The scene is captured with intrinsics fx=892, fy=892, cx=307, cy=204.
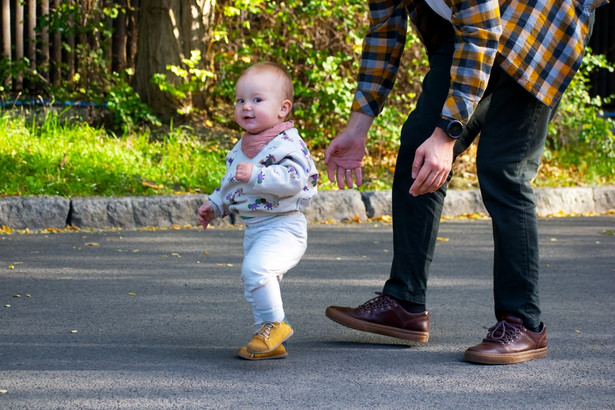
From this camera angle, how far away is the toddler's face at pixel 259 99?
117 inches

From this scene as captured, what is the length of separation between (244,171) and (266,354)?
1.96 feet

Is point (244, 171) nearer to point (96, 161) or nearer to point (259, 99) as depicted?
point (259, 99)

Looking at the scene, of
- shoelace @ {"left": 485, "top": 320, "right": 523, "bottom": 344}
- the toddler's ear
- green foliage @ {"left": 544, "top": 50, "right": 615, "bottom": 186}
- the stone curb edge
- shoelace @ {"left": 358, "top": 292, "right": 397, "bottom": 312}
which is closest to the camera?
shoelace @ {"left": 485, "top": 320, "right": 523, "bottom": 344}

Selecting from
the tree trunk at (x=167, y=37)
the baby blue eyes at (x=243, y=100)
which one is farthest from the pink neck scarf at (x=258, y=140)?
the tree trunk at (x=167, y=37)

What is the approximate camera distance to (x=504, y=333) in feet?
9.61

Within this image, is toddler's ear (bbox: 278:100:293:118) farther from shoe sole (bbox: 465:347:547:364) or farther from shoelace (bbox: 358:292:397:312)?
shoe sole (bbox: 465:347:547:364)

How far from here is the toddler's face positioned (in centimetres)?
298

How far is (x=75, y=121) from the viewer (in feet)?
25.8

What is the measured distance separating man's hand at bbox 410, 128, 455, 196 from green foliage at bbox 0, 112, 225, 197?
387 centimetres

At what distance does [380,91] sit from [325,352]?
97 cm

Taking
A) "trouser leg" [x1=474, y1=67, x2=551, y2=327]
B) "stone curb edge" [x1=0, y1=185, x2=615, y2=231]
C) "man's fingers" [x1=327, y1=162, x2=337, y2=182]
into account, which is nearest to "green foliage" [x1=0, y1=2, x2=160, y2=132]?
"stone curb edge" [x1=0, y1=185, x2=615, y2=231]

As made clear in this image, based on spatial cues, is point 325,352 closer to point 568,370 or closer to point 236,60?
point 568,370

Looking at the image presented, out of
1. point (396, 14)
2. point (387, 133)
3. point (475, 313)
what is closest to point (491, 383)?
point (475, 313)

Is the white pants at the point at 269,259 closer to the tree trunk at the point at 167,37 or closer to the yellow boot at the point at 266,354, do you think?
the yellow boot at the point at 266,354
